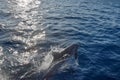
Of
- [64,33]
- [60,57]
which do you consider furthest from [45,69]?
[64,33]

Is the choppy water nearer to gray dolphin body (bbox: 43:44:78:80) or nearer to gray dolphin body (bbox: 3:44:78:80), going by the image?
gray dolphin body (bbox: 3:44:78:80)

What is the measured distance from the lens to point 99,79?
18328 millimetres

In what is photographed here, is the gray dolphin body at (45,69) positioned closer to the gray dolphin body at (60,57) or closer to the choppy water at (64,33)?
the gray dolphin body at (60,57)

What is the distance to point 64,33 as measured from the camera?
83.0 feet

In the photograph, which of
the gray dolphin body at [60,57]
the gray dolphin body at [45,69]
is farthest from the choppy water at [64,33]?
the gray dolphin body at [60,57]

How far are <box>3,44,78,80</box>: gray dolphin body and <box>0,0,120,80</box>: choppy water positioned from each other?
1.05 feet

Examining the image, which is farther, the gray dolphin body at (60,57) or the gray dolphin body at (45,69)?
the gray dolphin body at (60,57)

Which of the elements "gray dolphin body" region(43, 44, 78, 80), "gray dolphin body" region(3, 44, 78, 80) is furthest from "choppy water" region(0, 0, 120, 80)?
"gray dolphin body" region(43, 44, 78, 80)

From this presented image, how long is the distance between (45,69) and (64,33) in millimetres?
7522

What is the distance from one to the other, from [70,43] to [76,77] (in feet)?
18.0

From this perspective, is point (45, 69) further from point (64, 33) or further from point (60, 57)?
point (64, 33)

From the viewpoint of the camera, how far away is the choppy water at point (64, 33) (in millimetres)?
19359

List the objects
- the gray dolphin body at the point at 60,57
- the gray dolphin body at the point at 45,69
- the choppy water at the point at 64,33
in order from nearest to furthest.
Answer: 1. the gray dolphin body at the point at 45,69
2. the gray dolphin body at the point at 60,57
3. the choppy water at the point at 64,33

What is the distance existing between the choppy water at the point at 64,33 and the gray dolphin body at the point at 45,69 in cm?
32
